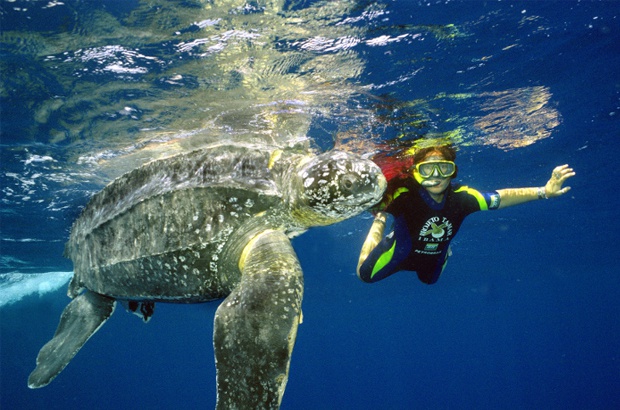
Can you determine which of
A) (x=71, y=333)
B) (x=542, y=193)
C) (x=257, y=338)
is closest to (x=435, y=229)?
(x=542, y=193)

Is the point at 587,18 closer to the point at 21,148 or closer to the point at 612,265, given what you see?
the point at 21,148

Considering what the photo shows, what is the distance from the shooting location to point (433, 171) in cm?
544

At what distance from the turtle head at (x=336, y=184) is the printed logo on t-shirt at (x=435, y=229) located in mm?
2988

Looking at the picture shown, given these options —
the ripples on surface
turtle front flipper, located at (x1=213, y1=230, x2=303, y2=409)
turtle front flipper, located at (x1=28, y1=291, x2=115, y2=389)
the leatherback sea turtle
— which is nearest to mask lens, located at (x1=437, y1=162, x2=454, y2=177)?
the ripples on surface

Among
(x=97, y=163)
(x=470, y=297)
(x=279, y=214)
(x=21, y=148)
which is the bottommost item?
(x=470, y=297)

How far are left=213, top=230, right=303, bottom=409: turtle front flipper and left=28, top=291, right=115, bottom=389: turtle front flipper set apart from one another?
8.36 ft

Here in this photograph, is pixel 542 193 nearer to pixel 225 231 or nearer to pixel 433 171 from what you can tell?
pixel 433 171

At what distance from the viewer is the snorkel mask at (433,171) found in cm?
538

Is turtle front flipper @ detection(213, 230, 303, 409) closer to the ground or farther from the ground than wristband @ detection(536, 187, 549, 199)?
farther from the ground

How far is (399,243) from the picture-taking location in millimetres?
5703

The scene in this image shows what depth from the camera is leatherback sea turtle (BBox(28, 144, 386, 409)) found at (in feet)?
7.13

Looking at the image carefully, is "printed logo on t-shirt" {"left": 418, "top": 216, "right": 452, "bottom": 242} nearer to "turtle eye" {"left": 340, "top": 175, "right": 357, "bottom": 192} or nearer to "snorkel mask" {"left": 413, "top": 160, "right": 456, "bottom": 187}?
"snorkel mask" {"left": 413, "top": 160, "right": 456, "bottom": 187}

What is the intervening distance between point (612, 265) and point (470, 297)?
1993 centimetres

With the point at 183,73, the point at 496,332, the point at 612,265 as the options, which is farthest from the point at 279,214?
the point at 496,332
